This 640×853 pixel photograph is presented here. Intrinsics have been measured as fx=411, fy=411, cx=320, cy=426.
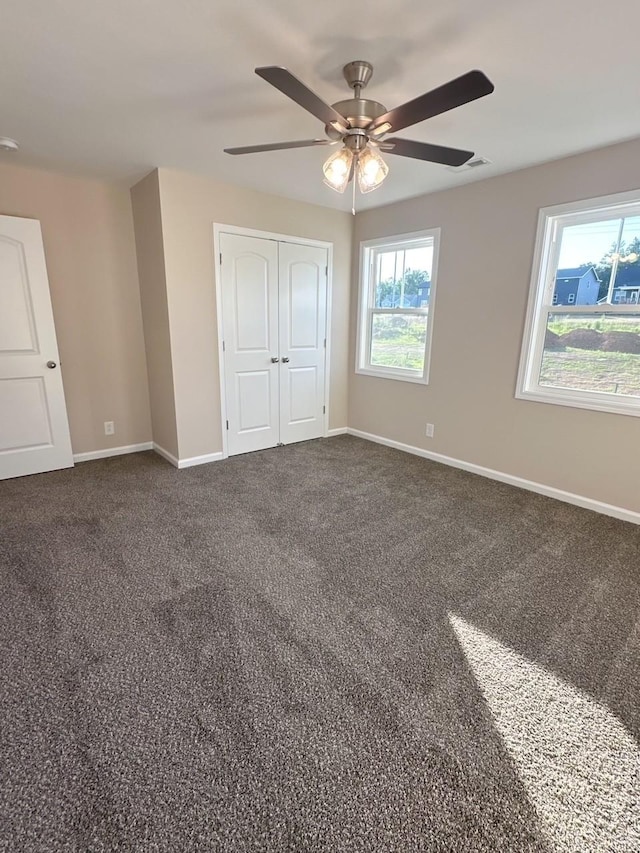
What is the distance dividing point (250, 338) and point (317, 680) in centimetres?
307

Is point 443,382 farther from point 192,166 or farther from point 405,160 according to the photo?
point 192,166

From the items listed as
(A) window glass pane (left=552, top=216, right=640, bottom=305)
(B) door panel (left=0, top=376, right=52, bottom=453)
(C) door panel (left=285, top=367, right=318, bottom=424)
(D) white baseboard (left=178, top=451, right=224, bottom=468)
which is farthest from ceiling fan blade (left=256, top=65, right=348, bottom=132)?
(B) door panel (left=0, top=376, right=52, bottom=453)

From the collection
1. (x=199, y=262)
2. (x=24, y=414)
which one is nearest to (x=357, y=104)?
(x=199, y=262)

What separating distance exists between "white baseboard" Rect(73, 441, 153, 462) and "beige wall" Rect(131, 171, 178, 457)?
208 millimetres

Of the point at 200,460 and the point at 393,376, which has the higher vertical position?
the point at 393,376

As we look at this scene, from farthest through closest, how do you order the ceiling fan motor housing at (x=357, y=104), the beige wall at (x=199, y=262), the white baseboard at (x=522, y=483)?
the beige wall at (x=199, y=262) < the white baseboard at (x=522, y=483) < the ceiling fan motor housing at (x=357, y=104)

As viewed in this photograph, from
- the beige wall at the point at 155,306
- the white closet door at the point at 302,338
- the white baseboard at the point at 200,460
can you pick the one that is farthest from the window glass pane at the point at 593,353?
the beige wall at the point at 155,306

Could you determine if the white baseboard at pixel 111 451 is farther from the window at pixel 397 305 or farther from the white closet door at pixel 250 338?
the window at pixel 397 305

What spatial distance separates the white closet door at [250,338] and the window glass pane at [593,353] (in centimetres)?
247

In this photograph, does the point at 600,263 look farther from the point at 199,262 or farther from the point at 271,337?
the point at 199,262

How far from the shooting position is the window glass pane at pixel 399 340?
4.11m

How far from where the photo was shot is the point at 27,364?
11.2 ft

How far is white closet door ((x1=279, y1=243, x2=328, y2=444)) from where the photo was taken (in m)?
4.14

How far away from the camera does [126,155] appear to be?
2.92 meters
